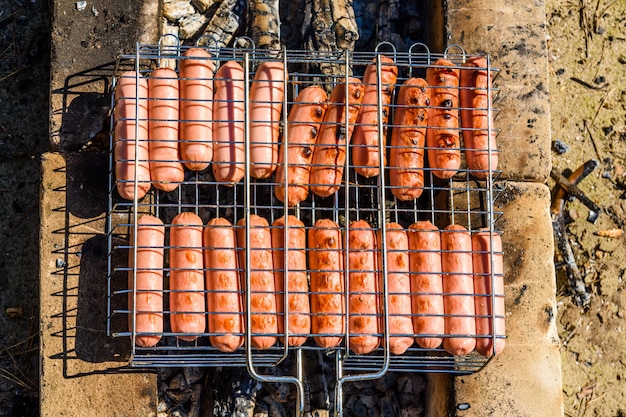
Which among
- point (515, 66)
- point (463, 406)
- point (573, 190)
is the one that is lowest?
point (463, 406)

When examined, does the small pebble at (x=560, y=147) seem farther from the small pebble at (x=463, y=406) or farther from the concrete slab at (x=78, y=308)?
the concrete slab at (x=78, y=308)

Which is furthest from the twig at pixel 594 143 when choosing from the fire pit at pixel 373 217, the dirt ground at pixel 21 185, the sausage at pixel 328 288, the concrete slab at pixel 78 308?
the dirt ground at pixel 21 185

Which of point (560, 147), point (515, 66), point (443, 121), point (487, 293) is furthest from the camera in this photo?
point (560, 147)

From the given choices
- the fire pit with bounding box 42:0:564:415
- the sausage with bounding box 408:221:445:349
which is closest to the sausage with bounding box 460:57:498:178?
the fire pit with bounding box 42:0:564:415

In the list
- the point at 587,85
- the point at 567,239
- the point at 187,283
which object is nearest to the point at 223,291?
the point at 187,283

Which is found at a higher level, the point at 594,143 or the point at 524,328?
the point at 594,143

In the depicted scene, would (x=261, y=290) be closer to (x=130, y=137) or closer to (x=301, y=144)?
(x=301, y=144)
